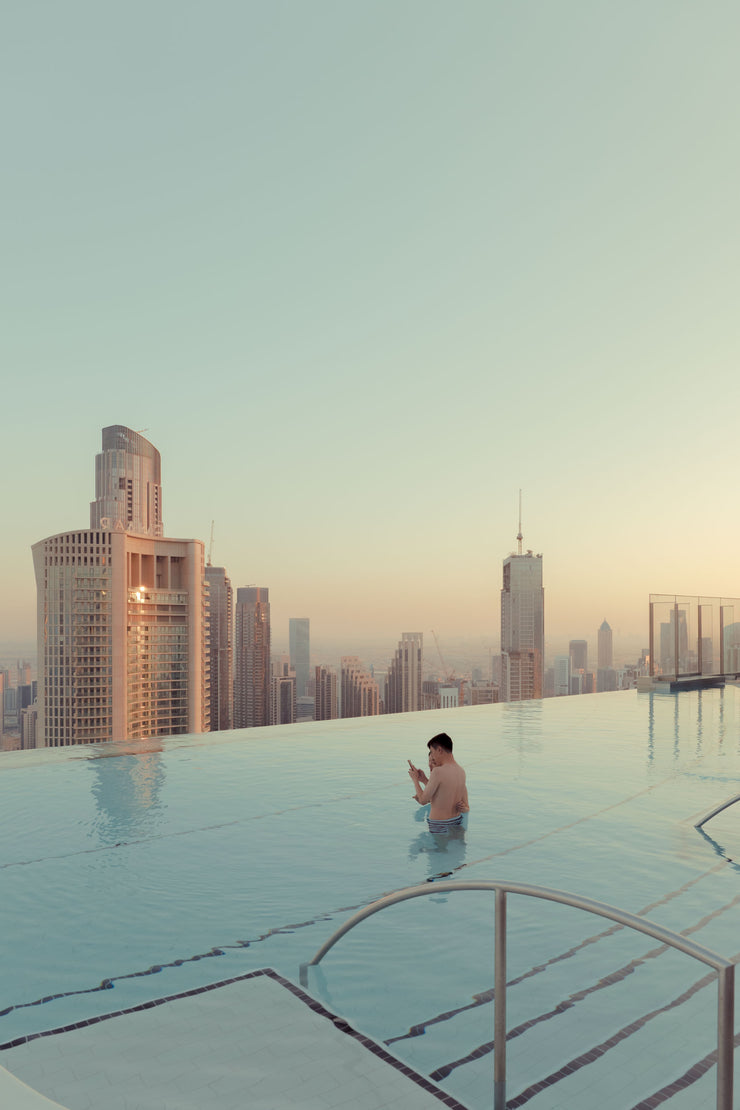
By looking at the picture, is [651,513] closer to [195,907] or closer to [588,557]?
[588,557]

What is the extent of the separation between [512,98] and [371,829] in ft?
52.3

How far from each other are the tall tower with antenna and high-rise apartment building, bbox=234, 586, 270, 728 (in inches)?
1050

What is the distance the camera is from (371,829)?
5.87 metres

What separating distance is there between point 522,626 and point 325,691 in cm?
1862

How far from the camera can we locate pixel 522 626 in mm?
60719

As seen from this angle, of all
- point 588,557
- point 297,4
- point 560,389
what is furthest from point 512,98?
point 588,557

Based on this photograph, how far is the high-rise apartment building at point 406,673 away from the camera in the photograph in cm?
5547

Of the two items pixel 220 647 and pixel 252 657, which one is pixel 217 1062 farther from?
pixel 220 647

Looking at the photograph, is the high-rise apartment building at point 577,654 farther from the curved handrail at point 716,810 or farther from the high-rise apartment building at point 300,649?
the curved handrail at point 716,810

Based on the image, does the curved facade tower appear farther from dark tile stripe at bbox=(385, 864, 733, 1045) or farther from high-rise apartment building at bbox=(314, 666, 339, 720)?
dark tile stripe at bbox=(385, 864, 733, 1045)

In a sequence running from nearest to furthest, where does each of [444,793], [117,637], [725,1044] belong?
1. [725,1044]
2. [444,793]
3. [117,637]

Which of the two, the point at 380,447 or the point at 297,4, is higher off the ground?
the point at 297,4

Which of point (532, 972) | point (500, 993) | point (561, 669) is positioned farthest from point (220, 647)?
point (500, 993)

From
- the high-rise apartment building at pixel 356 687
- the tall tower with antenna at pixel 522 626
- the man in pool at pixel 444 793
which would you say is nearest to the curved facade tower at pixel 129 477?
the tall tower with antenna at pixel 522 626
